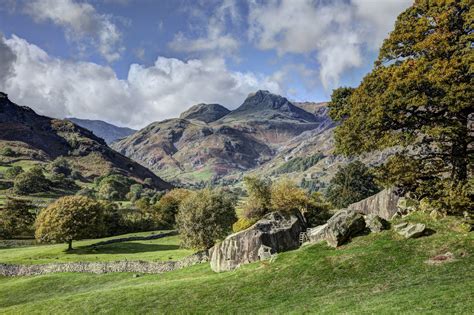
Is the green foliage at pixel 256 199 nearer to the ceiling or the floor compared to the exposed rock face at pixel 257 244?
nearer to the ceiling

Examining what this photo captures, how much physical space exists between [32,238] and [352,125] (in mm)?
110739

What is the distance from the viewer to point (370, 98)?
109ft

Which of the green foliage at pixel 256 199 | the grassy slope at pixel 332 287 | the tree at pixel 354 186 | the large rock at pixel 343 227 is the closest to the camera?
the grassy slope at pixel 332 287

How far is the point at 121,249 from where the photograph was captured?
280 ft

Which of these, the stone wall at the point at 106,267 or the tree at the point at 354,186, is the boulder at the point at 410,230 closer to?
the stone wall at the point at 106,267

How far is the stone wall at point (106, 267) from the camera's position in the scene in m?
56.1

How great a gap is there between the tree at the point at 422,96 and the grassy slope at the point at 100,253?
44681 mm

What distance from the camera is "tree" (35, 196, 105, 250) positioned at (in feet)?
270

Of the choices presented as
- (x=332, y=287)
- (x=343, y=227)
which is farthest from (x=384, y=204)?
(x=332, y=287)

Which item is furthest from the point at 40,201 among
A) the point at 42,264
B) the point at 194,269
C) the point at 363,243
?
the point at 363,243

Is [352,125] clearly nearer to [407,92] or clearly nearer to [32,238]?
[407,92]

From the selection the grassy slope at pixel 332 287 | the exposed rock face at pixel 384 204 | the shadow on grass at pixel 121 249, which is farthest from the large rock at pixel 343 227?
the shadow on grass at pixel 121 249

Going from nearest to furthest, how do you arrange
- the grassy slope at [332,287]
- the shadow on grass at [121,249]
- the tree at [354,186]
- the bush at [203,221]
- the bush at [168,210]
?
the grassy slope at [332,287] → the bush at [203,221] → the shadow on grass at [121,249] → the tree at [354,186] → the bush at [168,210]

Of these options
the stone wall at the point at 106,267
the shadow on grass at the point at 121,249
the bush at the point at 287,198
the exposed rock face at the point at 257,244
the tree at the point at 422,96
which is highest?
the tree at the point at 422,96
